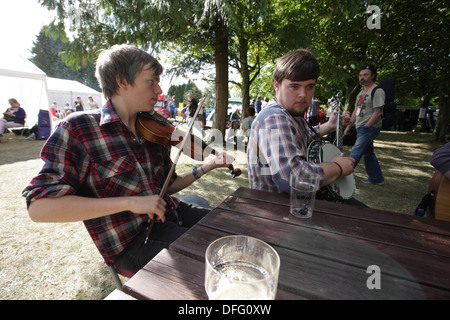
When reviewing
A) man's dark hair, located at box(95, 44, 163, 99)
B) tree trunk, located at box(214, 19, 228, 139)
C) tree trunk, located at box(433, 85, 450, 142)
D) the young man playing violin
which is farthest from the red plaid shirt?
tree trunk, located at box(433, 85, 450, 142)

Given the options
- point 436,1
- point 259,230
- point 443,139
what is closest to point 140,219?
point 259,230

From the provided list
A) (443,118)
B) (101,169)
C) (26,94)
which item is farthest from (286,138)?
(26,94)

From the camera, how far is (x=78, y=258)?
2416 millimetres

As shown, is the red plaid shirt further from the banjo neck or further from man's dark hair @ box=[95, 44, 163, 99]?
the banjo neck

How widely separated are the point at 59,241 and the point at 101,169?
6.80 ft

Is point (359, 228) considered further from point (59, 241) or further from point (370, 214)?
point (59, 241)

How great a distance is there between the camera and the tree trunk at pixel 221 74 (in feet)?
21.1

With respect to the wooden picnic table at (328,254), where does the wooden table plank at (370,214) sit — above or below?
below

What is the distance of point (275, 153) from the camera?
1.49 metres

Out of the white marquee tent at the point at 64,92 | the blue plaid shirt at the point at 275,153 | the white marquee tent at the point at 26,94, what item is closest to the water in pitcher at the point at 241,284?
the blue plaid shirt at the point at 275,153

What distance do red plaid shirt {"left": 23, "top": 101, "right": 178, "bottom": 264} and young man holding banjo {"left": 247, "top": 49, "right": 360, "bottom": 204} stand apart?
78cm

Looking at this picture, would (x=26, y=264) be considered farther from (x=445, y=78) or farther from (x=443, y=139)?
(x=443, y=139)

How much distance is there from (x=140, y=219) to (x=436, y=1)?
10.9m

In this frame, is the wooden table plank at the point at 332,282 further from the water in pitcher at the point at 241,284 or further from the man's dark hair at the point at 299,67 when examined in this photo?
the man's dark hair at the point at 299,67
